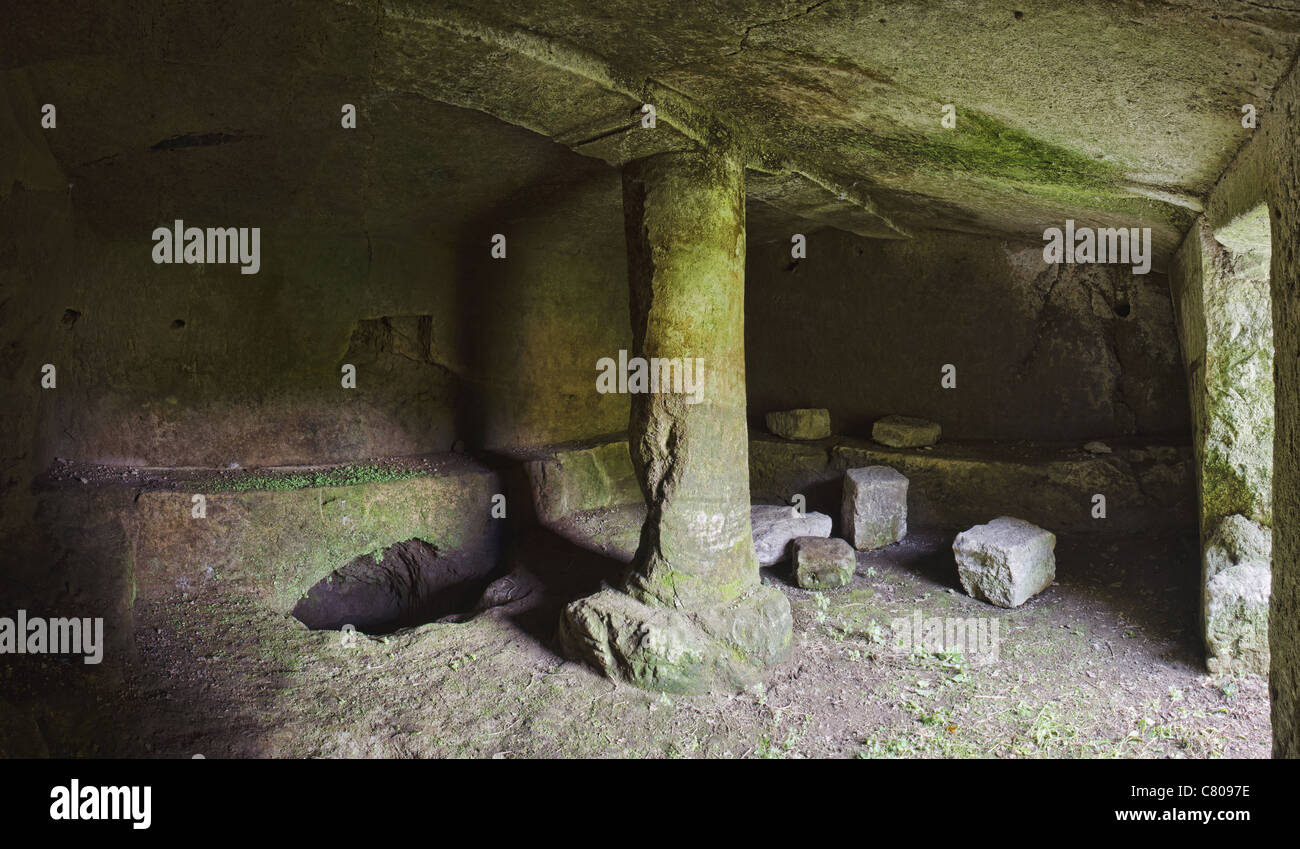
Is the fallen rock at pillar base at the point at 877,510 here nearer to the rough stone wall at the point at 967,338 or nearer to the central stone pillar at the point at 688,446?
the rough stone wall at the point at 967,338

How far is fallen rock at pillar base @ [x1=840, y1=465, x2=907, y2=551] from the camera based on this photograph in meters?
5.76

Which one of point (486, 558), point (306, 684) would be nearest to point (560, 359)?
point (486, 558)

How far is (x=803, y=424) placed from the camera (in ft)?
22.1

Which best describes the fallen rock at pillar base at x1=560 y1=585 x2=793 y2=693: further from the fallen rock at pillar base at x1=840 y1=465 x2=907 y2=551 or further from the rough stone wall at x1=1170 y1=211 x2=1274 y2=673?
the rough stone wall at x1=1170 y1=211 x2=1274 y2=673

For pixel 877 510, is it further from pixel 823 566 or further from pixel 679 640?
pixel 679 640

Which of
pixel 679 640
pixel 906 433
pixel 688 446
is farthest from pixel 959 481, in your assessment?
pixel 679 640

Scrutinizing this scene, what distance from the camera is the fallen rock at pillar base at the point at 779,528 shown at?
5438 millimetres

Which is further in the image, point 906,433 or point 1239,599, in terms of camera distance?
point 906,433

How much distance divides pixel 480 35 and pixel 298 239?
12.5 ft

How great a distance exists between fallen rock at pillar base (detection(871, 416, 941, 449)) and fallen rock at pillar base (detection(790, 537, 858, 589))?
1.59 m

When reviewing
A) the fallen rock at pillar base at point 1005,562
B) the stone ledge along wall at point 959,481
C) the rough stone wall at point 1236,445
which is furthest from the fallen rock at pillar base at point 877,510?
the rough stone wall at point 1236,445

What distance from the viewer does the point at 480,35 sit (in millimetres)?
2818

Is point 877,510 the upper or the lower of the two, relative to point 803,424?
lower

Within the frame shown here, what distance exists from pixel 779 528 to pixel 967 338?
7.73 feet
